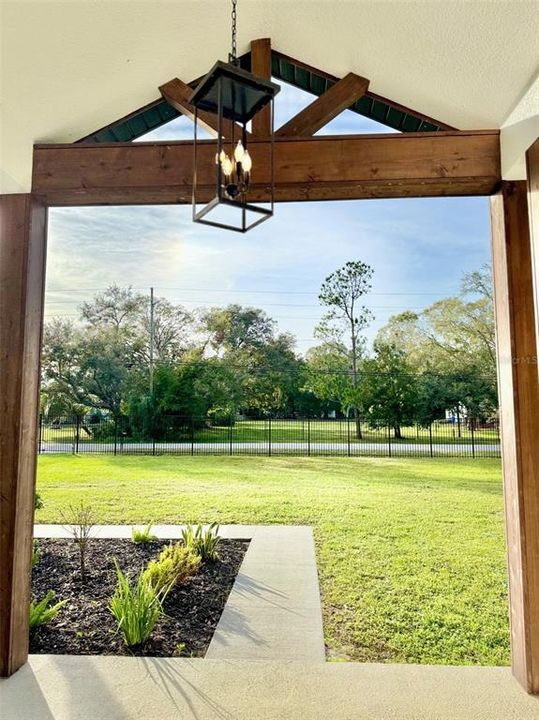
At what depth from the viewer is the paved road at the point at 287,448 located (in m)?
9.51

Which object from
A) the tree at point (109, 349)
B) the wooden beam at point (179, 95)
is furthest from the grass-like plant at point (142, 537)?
the tree at point (109, 349)

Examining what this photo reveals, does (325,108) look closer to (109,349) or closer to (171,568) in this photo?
(171,568)

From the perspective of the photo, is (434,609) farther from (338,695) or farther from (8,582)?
(8,582)

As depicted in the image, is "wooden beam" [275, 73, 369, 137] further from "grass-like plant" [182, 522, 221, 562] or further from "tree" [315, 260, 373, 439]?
"tree" [315, 260, 373, 439]

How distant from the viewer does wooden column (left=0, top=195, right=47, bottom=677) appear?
6.14ft

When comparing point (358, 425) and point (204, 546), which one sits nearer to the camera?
point (204, 546)

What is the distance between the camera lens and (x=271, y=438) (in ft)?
33.5

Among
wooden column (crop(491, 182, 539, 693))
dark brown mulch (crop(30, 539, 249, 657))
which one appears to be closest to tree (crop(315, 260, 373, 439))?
dark brown mulch (crop(30, 539, 249, 657))

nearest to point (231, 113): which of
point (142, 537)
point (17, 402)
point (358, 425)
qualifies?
point (17, 402)

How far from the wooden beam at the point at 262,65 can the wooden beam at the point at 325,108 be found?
6 centimetres

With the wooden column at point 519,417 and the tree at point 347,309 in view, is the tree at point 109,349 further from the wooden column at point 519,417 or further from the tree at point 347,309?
→ the wooden column at point 519,417

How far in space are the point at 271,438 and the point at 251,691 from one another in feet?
27.6

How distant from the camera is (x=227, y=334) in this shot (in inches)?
480

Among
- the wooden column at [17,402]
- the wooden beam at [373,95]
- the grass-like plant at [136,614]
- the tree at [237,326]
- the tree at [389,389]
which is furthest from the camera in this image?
the tree at [237,326]
